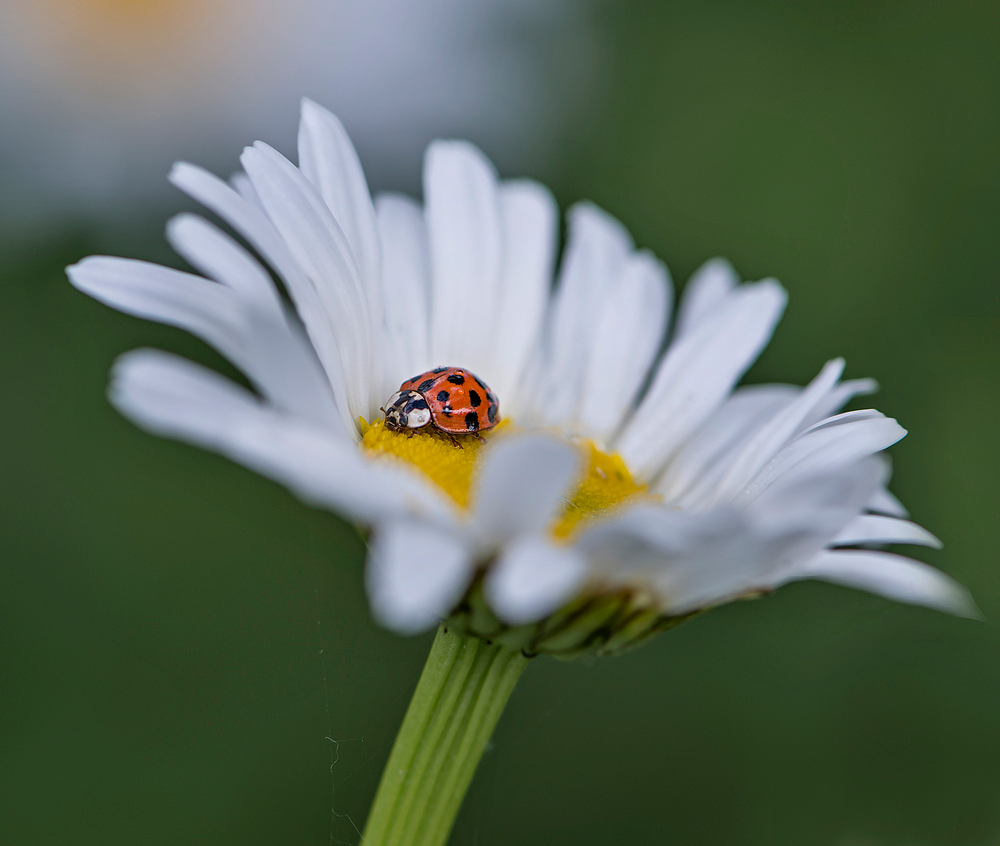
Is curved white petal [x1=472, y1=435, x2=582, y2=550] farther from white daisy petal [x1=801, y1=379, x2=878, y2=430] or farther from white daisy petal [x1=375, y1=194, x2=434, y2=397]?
white daisy petal [x1=375, y1=194, x2=434, y2=397]

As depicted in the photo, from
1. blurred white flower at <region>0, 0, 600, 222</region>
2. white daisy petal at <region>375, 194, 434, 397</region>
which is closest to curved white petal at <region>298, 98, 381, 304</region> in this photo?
white daisy petal at <region>375, 194, 434, 397</region>

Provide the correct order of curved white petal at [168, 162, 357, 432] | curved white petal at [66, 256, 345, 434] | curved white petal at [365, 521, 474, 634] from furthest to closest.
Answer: curved white petal at [168, 162, 357, 432] < curved white petal at [66, 256, 345, 434] < curved white petal at [365, 521, 474, 634]

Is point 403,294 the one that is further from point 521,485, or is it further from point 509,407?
point 521,485

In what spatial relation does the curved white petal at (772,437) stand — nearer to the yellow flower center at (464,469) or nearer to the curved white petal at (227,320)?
the yellow flower center at (464,469)

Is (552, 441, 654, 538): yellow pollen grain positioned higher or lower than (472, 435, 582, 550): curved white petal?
higher

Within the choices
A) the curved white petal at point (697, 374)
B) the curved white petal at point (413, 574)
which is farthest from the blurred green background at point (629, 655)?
the curved white petal at point (413, 574)

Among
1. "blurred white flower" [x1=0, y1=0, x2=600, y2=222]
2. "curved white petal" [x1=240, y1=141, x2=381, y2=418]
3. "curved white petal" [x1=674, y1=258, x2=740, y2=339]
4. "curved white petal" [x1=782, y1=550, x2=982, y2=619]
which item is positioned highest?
"blurred white flower" [x1=0, y1=0, x2=600, y2=222]
